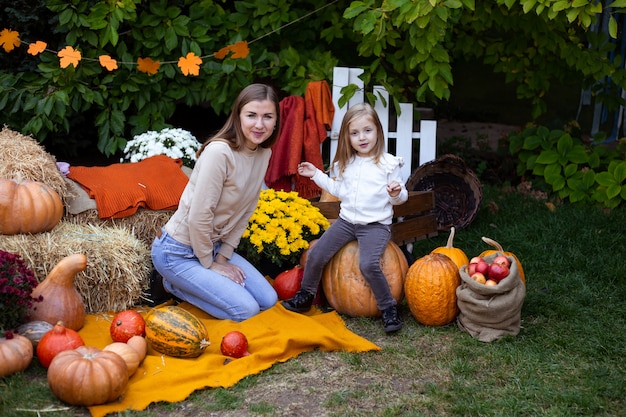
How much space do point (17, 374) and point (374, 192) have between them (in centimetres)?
238

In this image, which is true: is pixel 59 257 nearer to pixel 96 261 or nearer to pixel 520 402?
pixel 96 261

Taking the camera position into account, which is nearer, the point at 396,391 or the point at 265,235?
the point at 396,391

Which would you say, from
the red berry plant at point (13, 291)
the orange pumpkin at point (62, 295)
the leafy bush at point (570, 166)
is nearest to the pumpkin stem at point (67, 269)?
the orange pumpkin at point (62, 295)

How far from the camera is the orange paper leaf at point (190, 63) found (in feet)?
19.9

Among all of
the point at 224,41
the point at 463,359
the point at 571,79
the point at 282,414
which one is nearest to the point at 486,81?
the point at 571,79

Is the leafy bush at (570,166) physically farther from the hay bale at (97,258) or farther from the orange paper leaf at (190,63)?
the hay bale at (97,258)

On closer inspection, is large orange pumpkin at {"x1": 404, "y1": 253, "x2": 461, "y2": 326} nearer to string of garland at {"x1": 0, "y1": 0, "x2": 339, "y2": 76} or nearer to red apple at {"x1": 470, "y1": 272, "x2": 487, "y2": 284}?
red apple at {"x1": 470, "y1": 272, "x2": 487, "y2": 284}

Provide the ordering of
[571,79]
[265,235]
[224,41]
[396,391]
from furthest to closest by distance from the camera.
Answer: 1. [571,79]
2. [224,41]
3. [265,235]
4. [396,391]

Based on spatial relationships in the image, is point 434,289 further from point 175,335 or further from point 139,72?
point 139,72

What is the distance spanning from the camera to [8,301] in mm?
3723

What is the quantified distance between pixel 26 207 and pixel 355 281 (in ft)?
6.94

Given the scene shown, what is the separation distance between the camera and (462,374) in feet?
12.6

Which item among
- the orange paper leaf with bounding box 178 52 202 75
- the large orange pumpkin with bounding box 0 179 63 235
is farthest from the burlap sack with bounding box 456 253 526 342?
the orange paper leaf with bounding box 178 52 202 75

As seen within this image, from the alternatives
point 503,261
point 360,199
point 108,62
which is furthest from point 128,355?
point 108,62
